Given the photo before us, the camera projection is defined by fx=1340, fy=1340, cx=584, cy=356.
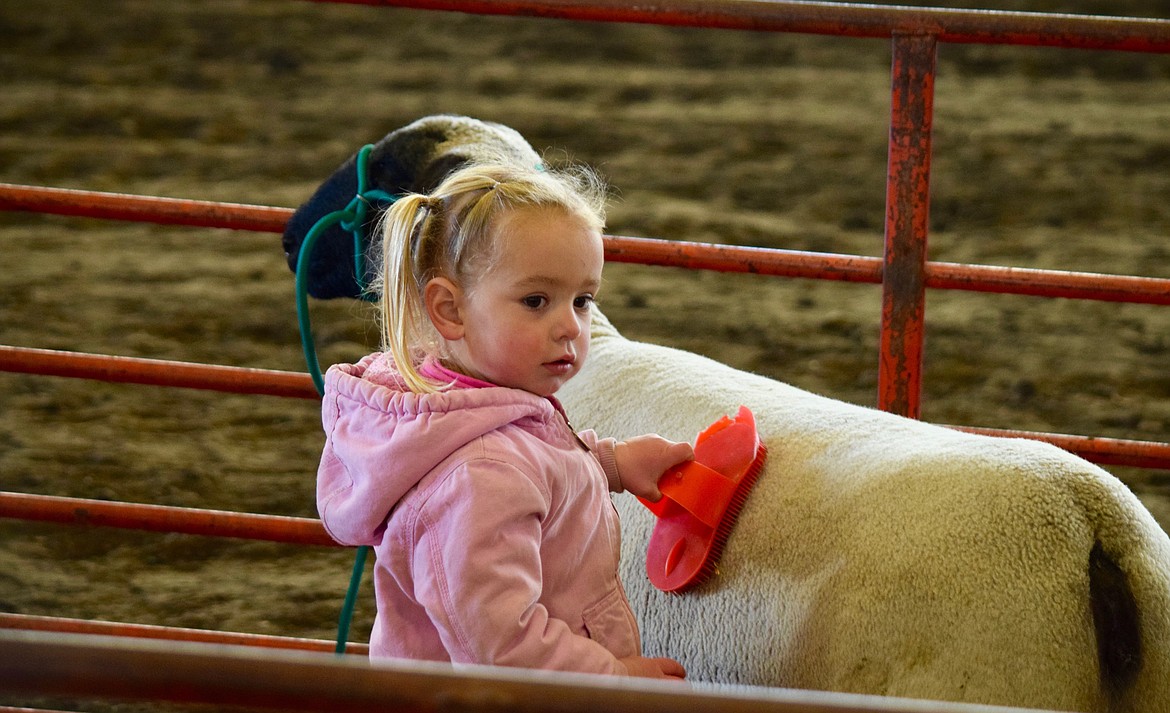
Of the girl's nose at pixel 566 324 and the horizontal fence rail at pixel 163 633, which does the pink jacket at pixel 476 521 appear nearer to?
the girl's nose at pixel 566 324

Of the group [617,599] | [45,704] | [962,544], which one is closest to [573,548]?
[617,599]

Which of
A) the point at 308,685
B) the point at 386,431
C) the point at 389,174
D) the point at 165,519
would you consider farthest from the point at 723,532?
the point at 165,519

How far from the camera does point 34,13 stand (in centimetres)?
774

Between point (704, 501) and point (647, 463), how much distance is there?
0.07 metres

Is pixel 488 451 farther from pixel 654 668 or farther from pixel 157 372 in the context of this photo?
pixel 157 372

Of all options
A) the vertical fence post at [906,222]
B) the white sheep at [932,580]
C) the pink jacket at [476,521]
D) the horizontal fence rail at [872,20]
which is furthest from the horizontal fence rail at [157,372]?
the white sheep at [932,580]

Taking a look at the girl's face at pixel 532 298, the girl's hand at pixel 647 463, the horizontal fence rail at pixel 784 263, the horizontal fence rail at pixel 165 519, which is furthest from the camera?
the horizontal fence rail at pixel 165 519

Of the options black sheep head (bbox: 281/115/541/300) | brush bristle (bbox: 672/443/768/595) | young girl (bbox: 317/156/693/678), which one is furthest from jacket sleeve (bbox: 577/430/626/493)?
black sheep head (bbox: 281/115/541/300)

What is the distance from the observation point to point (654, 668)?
4.18 ft

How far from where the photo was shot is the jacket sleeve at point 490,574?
3.84 ft

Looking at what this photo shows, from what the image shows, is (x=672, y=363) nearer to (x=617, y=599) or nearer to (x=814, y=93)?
(x=617, y=599)

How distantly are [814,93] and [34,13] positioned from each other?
4487 mm

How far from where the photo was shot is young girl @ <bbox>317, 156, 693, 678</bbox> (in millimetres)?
1188

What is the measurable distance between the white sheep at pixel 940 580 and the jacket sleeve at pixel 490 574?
170 mm
